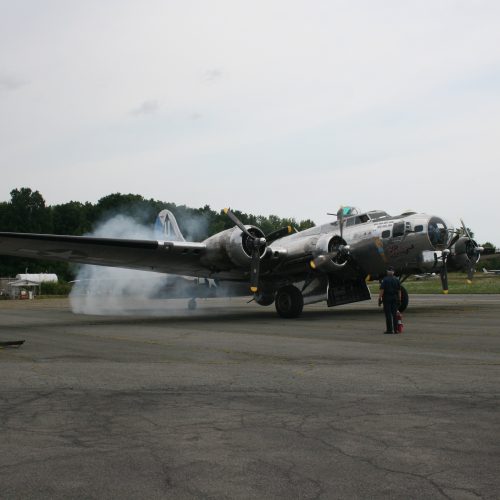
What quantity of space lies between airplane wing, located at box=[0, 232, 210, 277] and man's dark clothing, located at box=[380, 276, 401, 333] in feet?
28.0

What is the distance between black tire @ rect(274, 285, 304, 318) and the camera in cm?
2436

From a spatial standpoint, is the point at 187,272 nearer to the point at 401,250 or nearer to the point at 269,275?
the point at 269,275

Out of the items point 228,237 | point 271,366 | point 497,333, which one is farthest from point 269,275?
point 271,366

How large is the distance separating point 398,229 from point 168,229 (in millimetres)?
13829

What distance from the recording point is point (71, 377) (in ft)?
34.0

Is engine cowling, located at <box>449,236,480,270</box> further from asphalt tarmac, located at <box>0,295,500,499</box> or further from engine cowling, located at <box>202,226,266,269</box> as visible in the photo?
asphalt tarmac, located at <box>0,295,500,499</box>

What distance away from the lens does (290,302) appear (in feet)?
80.1

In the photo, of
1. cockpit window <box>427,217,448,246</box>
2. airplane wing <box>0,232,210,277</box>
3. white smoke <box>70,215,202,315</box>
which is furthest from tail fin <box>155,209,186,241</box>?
cockpit window <box>427,217,448,246</box>

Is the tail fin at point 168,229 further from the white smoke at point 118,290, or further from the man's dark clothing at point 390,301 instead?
the man's dark clothing at point 390,301

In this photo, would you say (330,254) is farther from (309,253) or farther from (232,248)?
(232,248)

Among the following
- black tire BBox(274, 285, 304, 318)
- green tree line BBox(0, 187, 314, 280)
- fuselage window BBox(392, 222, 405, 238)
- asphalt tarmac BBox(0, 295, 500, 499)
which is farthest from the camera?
green tree line BBox(0, 187, 314, 280)

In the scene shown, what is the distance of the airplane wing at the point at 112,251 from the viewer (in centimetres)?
2162

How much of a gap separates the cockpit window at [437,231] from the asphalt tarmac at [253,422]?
919 centimetres

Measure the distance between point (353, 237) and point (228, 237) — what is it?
4.63 meters
